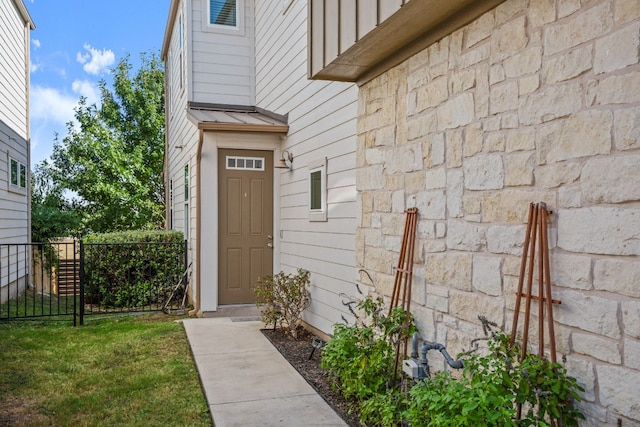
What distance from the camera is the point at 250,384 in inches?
165

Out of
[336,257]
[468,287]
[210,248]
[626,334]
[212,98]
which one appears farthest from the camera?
[212,98]

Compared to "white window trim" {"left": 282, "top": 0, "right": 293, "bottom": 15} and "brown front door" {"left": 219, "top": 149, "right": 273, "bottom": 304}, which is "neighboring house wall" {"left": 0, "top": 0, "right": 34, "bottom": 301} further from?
"white window trim" {"left": 282, "top": 0, "right": 293, "bottom": 15}

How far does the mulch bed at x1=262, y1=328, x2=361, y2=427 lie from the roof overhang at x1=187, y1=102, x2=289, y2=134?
8.50 ft

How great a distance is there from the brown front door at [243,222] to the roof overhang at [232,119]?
1.41 feet

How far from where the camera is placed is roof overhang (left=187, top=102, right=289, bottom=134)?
22.2 feet

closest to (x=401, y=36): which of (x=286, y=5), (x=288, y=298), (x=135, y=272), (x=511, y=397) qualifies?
(x=511, y=397)

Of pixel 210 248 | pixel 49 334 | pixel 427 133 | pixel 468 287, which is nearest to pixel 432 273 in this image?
pixel 468 287

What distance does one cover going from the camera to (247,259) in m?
7.24

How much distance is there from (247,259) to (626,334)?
5654 millimetres

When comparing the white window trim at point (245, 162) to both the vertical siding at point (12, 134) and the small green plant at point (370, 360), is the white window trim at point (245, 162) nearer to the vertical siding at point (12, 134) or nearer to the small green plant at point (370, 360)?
the small green plant at point (370, 360)

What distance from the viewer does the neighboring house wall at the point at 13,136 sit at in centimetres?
917

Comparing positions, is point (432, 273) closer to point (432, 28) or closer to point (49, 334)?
point (432, 28)

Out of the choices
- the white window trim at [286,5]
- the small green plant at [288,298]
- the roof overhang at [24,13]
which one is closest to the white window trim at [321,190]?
the small green plant at [288,298]

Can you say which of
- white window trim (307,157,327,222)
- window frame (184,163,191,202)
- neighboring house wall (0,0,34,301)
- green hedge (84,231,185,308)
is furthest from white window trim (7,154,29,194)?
white window trim (307,157,327,222)
